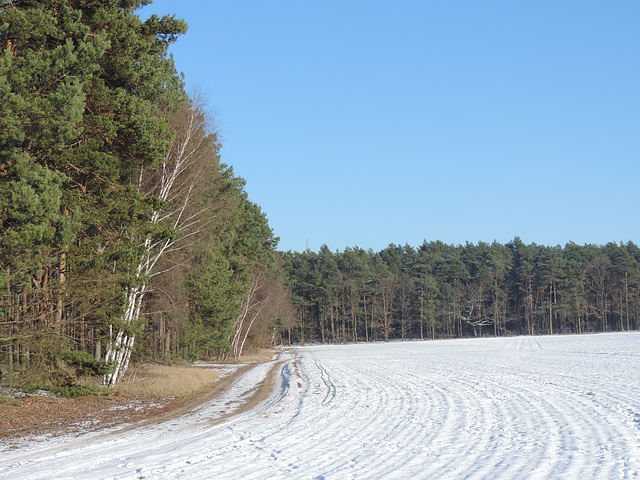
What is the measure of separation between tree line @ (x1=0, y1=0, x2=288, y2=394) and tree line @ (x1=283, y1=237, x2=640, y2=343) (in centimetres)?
6812

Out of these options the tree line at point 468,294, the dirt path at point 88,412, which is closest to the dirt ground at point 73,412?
the dirt path at point 88,412

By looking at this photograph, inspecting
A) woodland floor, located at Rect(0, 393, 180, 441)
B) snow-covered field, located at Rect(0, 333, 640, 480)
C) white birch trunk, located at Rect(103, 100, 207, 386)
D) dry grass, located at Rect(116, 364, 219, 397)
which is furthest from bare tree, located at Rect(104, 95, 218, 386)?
snow-covered field, located at Rect(0, 333, 640, 480)

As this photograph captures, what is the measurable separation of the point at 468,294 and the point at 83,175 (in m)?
86.0

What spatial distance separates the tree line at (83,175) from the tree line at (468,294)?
68120 mm

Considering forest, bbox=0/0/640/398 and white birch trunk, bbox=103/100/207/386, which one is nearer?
forest, bbox=0/0/640/398

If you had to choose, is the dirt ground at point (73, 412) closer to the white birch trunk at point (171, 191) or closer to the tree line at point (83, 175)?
the tree line at point (83, 175)

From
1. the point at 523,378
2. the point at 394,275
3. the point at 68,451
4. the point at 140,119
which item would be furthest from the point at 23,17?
the point at 394,275

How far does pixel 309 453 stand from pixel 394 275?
8771 centimetres

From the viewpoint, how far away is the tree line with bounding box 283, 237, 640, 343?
89.4 meters

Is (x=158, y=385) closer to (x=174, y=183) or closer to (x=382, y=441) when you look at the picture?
(x=174, y=183)

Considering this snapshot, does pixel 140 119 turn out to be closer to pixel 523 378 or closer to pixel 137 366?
Result: pixel 137 366

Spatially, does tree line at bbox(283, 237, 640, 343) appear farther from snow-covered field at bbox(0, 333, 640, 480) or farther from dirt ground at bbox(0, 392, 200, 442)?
snow-covered field at bbox(0, 333, 640, 480)

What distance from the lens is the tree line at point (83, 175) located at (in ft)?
36.1

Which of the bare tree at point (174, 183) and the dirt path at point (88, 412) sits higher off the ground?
the bare tree at point (174, 183)
